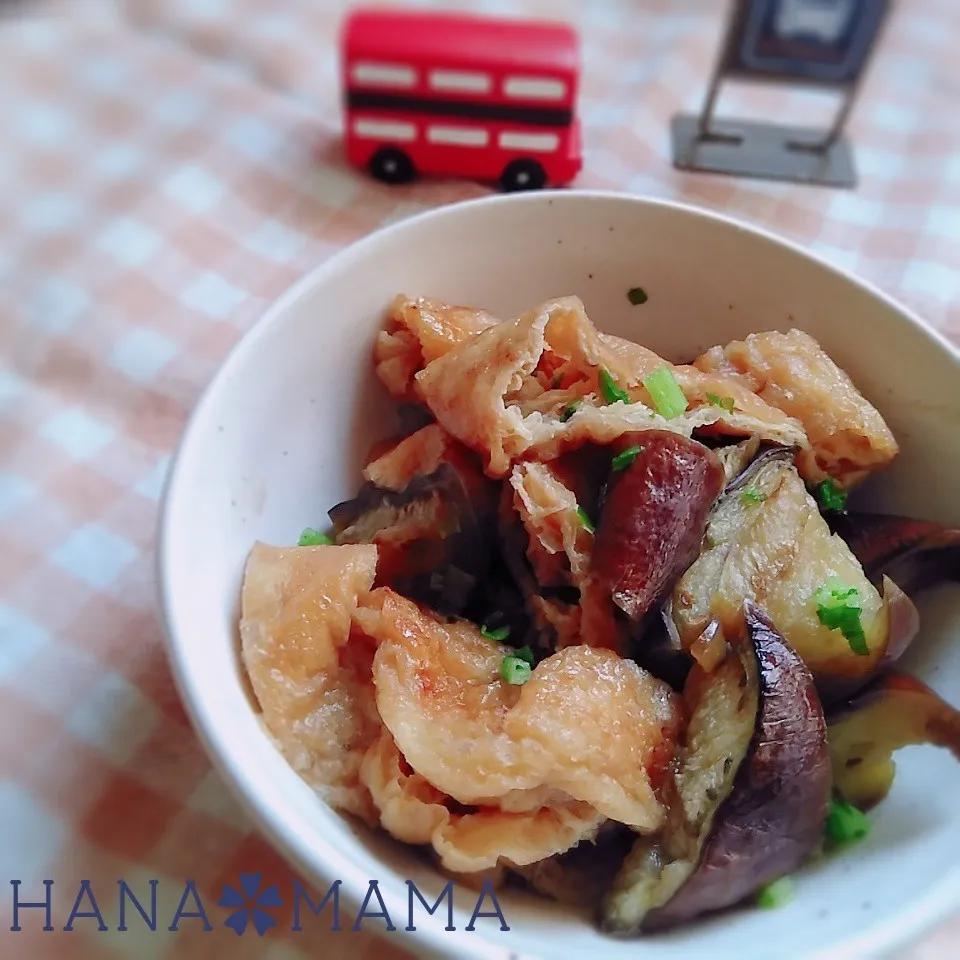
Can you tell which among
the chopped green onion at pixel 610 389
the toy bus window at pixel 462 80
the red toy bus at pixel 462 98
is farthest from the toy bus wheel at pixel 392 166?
the chopped green onion at pixel 610 389

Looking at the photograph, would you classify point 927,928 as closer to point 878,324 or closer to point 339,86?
point 878,324

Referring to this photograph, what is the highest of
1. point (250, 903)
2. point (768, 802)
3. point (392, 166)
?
point (768, 802)

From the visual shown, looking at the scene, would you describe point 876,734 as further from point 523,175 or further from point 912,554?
point 523,175

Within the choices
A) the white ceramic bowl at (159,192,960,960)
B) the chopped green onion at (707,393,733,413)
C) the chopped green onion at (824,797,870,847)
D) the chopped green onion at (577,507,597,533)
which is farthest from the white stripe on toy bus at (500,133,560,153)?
the chopped green onion at (824,797,870,847)

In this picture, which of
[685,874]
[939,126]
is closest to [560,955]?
[685,874]

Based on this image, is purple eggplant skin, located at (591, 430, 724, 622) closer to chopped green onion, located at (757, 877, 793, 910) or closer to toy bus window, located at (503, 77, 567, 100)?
chopped green onion, located at (757, 877, 793, 910)

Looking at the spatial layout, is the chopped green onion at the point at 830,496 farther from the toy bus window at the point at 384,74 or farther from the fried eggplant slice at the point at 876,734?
the toy bus window at the point at 384,74

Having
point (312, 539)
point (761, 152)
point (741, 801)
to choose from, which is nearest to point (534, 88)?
point (761, 152)
